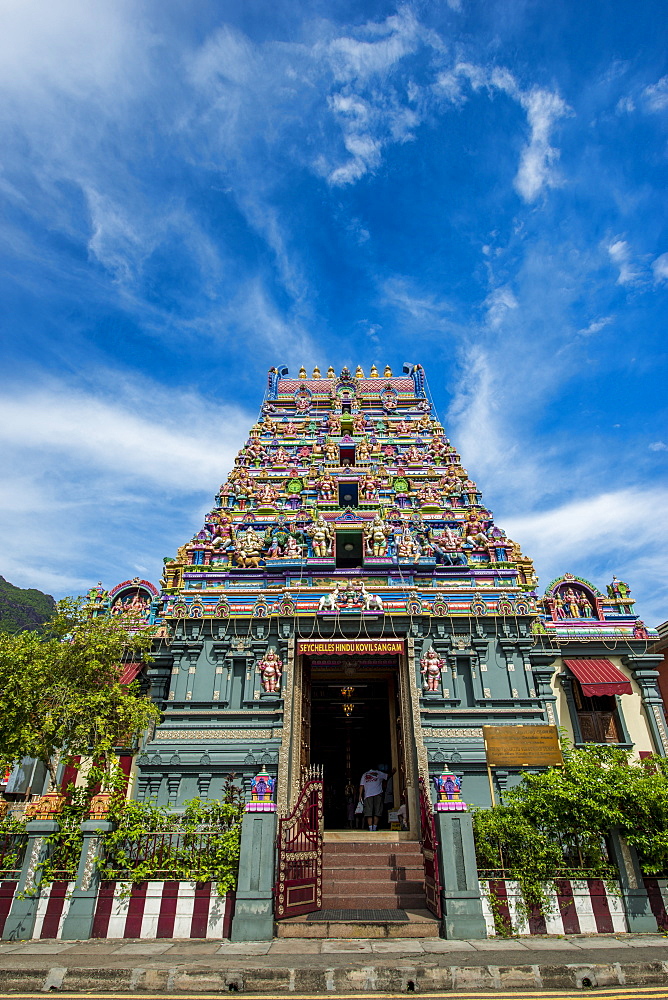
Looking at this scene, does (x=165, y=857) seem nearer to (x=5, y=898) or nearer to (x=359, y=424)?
(x=5, y=898)

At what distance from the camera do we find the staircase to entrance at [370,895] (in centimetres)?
976

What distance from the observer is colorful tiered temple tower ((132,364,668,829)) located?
51.0 feet

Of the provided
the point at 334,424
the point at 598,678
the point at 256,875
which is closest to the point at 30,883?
the point at 256,875

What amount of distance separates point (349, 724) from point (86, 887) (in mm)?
14038

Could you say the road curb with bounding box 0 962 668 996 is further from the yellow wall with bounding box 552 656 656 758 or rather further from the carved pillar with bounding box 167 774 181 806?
the yellow wall with bounding box 552 656 656 758

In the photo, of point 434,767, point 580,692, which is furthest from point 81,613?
point 580,692

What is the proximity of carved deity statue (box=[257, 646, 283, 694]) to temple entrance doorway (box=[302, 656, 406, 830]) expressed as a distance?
3.31ft

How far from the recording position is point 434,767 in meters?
15.2

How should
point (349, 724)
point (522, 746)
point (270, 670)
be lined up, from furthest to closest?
1. point (349, 724)
2. point (270, 670)
3. point (522, 746)

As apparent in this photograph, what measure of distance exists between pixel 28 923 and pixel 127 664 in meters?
8.42

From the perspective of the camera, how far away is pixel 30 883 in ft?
32.0

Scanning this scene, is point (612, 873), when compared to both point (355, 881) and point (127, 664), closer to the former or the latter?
point (355, 881)

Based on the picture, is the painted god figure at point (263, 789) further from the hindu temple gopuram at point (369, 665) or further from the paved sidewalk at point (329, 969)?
the paved sidewalk at point (329, 969)

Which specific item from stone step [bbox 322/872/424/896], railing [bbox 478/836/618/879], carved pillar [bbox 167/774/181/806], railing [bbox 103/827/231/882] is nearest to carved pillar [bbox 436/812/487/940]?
railing [bbox 478/836/618/879]
